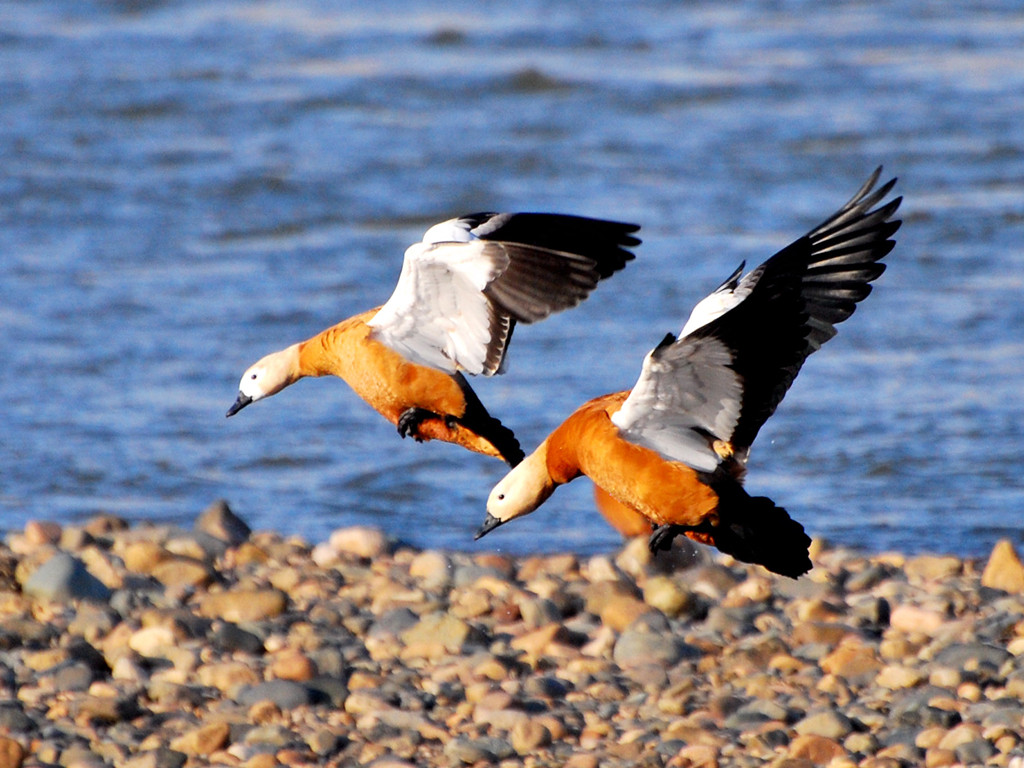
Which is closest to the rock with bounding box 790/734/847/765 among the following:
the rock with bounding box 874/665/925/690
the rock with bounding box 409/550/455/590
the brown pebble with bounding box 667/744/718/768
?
the brown pebble with bounding box 667/744/718/768

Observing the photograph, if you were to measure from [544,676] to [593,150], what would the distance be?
425 inches

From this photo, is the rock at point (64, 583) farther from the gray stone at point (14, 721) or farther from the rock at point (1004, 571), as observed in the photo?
the rock at point (1004, 571)

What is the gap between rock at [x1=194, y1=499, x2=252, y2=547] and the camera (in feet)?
28.3

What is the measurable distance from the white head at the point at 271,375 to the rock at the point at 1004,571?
334 cm

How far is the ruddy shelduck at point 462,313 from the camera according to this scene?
6398mm

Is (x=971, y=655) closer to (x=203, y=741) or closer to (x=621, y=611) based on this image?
(x=621, y=611)

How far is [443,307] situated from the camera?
6.66 meters

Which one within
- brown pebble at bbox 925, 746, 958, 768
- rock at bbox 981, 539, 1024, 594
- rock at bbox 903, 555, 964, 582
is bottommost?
brown pebble at bbox 925, 746, 958, 768

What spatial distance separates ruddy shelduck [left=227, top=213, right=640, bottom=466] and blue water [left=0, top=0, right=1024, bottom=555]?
2.30 m

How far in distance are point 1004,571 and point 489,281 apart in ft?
9.83

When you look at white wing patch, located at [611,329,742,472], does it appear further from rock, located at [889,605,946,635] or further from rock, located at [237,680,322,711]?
rock, located at [889,605,946,635]

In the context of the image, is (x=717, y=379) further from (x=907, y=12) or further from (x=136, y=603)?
(x=907, y=12)

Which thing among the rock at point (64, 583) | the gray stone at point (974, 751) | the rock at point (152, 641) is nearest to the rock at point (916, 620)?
the gray stone at point (974, 751)

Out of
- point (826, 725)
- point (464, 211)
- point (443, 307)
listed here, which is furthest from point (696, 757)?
point (464, 211)
